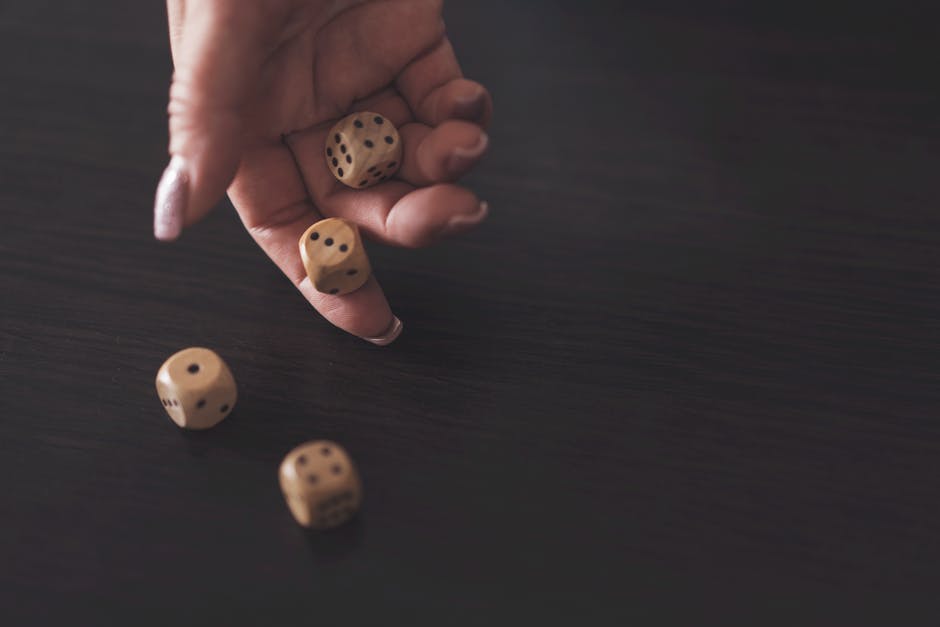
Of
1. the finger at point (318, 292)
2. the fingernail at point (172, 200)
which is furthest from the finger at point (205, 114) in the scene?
the finger at point (318, 292)

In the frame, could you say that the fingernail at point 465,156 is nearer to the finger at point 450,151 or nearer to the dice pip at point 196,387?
the finger at point 450,151

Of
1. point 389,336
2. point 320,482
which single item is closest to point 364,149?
point 389,336

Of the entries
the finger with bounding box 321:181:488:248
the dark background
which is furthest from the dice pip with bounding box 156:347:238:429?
the finger with bounding box 321:181:488:248

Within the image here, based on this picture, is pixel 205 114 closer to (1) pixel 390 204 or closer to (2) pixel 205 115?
(2) pixel 205 115

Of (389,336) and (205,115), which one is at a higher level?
(205,115)

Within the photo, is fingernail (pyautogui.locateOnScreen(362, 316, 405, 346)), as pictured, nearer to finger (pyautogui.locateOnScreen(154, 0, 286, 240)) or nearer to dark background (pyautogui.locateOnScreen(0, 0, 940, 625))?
dark background (pyautogui.locateOnScreen(0, 0, 940, 625))

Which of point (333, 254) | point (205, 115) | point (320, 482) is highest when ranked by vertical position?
point (205, 115)

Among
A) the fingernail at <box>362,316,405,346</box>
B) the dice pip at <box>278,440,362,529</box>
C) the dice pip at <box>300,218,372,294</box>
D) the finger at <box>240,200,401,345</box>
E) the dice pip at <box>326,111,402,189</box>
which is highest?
the dice pip at <box>326,111,402,189</box>
